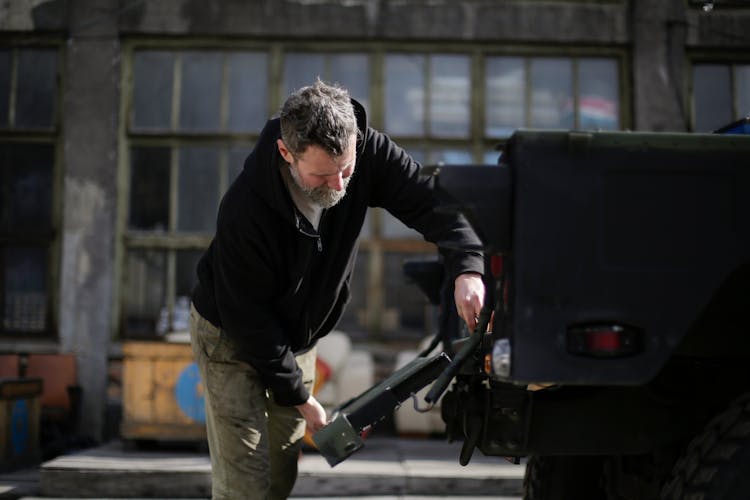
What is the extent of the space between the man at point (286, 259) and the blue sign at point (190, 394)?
3240 millimetres

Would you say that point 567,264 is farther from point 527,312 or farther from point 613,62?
point 613,62

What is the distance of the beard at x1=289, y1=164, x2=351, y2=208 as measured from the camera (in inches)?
106

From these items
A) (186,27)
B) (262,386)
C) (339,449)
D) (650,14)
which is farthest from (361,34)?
(339,449)

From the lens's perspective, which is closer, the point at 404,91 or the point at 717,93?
the point at 404,91

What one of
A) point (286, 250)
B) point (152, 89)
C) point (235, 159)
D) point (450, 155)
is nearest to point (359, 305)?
point (450, 155)

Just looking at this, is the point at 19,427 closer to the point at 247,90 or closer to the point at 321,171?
the point at 247,90

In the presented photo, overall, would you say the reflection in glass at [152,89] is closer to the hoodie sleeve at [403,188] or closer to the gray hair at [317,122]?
the hoodie sleeve at [403,188]

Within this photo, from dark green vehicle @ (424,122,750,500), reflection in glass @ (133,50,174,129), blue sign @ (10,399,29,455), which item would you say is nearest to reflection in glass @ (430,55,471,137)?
reflection in glass @ (133,50,174,129)

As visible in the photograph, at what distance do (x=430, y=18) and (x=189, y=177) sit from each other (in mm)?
2805

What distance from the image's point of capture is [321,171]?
2.61m

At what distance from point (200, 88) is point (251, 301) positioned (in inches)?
217

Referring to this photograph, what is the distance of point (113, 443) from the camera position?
22.4 ft

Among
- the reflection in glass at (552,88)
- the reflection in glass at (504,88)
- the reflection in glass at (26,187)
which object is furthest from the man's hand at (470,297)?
the reflection in glass at (26,187)

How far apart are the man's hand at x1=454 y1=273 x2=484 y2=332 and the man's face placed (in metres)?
0.51
